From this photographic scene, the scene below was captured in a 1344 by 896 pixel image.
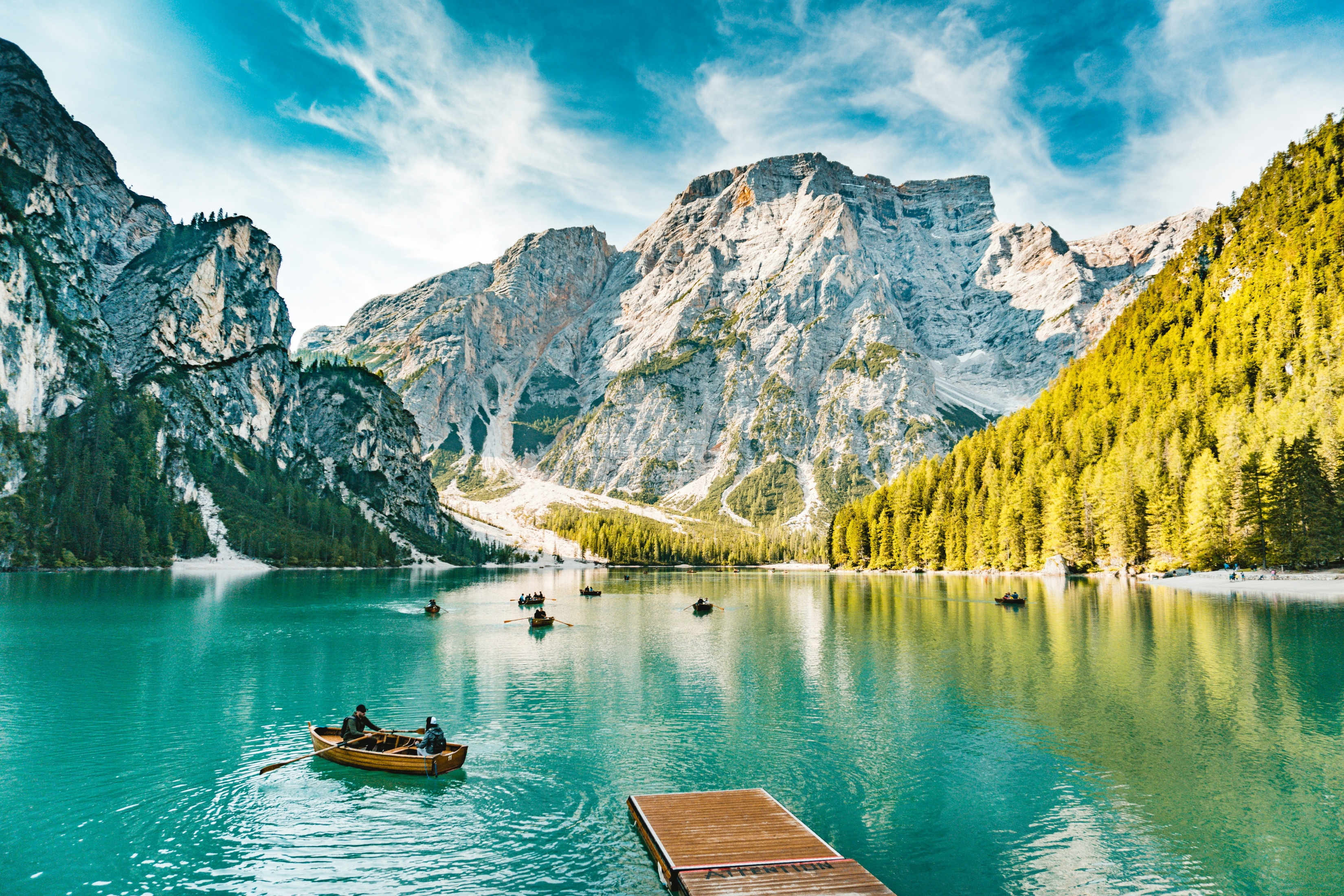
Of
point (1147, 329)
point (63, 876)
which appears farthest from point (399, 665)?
point (1147, 329)

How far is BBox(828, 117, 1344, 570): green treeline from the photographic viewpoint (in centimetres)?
10656

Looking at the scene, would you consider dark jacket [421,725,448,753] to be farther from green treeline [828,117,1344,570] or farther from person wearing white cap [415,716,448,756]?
green treeline [828,117,1344,570]

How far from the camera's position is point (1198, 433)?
126438 millimetres

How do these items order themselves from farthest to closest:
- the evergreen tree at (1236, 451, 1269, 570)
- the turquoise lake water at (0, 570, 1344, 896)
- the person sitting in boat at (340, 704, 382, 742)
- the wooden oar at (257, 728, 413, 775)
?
the evergreen tree at (1236, 451, 1269, 570) → the person sitting in boat at (340, 704, 382, 742) → the wooden oar at (257, 728, 413, 775) → the turquoise lake water at (0, 570, 1344, 896)

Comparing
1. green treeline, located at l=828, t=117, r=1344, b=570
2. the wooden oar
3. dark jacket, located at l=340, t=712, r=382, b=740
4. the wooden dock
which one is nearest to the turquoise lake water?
the wooden oar

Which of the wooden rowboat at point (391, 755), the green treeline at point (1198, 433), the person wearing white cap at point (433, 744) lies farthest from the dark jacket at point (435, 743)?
the green treeline at point (1198, 433)

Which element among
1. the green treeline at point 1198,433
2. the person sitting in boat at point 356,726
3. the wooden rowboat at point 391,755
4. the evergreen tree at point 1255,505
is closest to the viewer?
the wooden rowboat at point 391,755

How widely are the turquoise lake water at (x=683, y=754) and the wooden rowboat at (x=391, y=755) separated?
72 centimetres

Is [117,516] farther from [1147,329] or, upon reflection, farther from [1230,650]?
[1147,329]

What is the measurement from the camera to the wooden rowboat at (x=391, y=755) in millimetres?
31828

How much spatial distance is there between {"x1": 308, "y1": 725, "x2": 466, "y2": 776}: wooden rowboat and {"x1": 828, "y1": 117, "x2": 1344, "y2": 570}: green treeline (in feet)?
401

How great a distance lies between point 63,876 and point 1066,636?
7227 centimetres

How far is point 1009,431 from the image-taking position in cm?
17825

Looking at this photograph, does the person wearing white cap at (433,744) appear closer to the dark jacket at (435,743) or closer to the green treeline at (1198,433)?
the dark jacket at (435,743)
